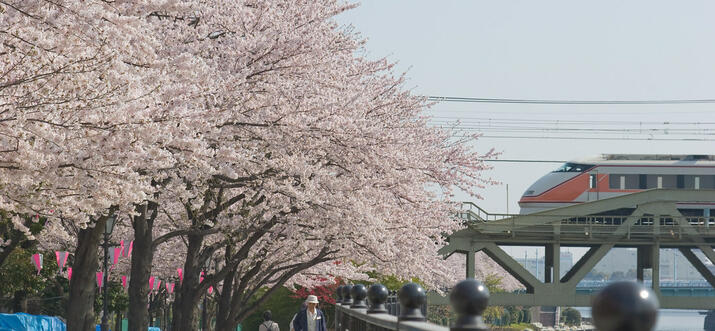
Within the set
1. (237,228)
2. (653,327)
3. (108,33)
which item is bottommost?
(653,327)

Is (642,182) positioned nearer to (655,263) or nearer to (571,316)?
(655,263)

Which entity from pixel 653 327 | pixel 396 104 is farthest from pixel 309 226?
pixel 653 327

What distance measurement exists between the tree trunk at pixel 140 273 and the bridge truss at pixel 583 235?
107 ft

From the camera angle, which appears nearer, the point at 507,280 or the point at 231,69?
the point at 231,69

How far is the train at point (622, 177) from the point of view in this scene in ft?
184

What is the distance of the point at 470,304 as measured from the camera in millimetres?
3676

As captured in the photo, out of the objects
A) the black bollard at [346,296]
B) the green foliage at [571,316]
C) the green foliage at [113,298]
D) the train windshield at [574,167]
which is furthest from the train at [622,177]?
the green foliage at [571,316]

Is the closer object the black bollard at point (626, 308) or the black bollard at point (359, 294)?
the black bollard at point (626, 308)

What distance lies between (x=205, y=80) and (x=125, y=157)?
2.57 m

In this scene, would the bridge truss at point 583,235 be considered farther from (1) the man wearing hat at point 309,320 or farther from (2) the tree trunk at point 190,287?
(1) the man wearing hat at point 309,320

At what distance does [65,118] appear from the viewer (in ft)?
37.9

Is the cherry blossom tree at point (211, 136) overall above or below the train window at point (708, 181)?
below

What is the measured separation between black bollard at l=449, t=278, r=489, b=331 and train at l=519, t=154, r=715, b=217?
175 ft

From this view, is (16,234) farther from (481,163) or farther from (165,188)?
(481,163)
